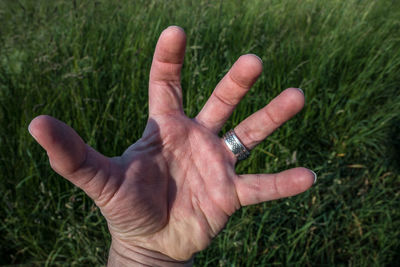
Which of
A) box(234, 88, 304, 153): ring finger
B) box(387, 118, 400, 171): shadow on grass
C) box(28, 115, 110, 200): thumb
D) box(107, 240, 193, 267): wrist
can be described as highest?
box(28, 115, 110, 200): thumb

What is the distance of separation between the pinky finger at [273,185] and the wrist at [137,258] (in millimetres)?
330

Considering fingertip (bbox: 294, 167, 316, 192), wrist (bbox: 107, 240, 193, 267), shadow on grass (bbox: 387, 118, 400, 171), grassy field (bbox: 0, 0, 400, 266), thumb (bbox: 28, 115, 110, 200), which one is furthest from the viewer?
shadow on grass (bbox: 387, 118, 400, 171)

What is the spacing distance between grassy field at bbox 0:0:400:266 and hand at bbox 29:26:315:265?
564 millimetres

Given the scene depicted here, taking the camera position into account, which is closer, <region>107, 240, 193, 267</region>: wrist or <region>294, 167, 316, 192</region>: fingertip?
<region>294, 167, 316, 192</region>: fingertip

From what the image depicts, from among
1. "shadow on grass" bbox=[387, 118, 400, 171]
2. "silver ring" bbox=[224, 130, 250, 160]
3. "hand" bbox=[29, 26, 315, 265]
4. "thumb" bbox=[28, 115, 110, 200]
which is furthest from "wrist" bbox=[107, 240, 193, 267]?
"shadow on grass" bbox=[387, 118, 400, 171]

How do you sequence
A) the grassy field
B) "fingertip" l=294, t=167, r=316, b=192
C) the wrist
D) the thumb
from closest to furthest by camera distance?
the thumb, "fingertip" l=294, t=167, r=316, b=192, the wrist, the grassy field

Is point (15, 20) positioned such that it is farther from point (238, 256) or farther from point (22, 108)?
point (238, 256)

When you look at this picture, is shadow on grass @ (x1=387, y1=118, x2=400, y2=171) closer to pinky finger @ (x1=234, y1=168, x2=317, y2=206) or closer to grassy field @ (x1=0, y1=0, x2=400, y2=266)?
grassy field @ (x1=0, y1=0, x2=400, y2=266)

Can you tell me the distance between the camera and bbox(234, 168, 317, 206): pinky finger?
3.54 ft

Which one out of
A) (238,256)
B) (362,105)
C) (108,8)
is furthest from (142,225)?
(108,8)

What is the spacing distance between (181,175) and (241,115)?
107 centimetres

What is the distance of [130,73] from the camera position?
92.3 inches

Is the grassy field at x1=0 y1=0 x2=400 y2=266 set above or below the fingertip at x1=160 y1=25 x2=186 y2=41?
below

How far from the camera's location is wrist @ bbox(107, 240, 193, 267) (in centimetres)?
118
